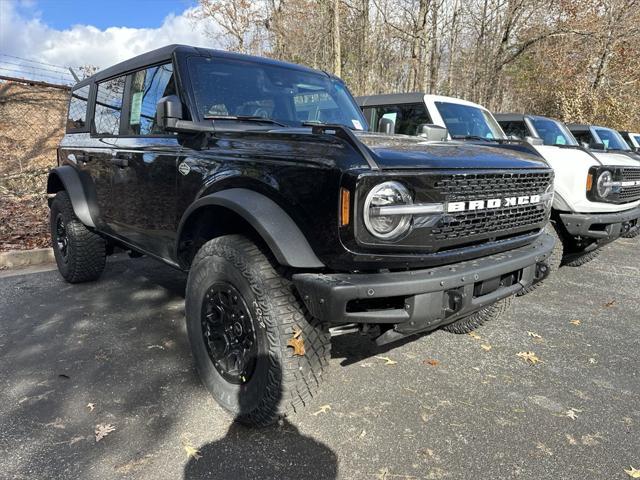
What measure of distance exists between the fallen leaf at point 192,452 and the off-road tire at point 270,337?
27 cm

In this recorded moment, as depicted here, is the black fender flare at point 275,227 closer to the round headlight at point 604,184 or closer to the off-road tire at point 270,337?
the off-road tire at point 270,337

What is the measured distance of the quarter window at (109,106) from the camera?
3.86 meters

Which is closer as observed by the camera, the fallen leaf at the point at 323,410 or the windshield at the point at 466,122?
the fallen leaf at the point at 323,410

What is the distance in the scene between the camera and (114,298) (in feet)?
14.5

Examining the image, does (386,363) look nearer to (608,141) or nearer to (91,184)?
(91,184)

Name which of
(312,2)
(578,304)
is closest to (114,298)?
(578,304)

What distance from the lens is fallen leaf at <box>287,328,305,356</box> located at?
223 cm

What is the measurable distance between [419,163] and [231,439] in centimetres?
166

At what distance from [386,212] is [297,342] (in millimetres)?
748

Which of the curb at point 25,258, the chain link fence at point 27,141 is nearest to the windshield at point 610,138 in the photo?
the curb at point 25,258

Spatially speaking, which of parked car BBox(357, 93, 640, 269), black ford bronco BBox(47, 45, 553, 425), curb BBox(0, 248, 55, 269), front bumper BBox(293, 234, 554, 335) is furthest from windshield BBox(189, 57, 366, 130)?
curb BBox(0, 248, 55, 269)

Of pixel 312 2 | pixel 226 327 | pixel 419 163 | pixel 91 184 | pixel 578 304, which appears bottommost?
pixel 578 304

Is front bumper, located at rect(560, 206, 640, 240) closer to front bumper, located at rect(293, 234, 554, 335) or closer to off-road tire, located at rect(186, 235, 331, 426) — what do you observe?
front bumper, located at rect(293, 234, 554, 335)

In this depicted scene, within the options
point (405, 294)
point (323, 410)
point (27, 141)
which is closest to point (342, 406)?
point (323, 410)
